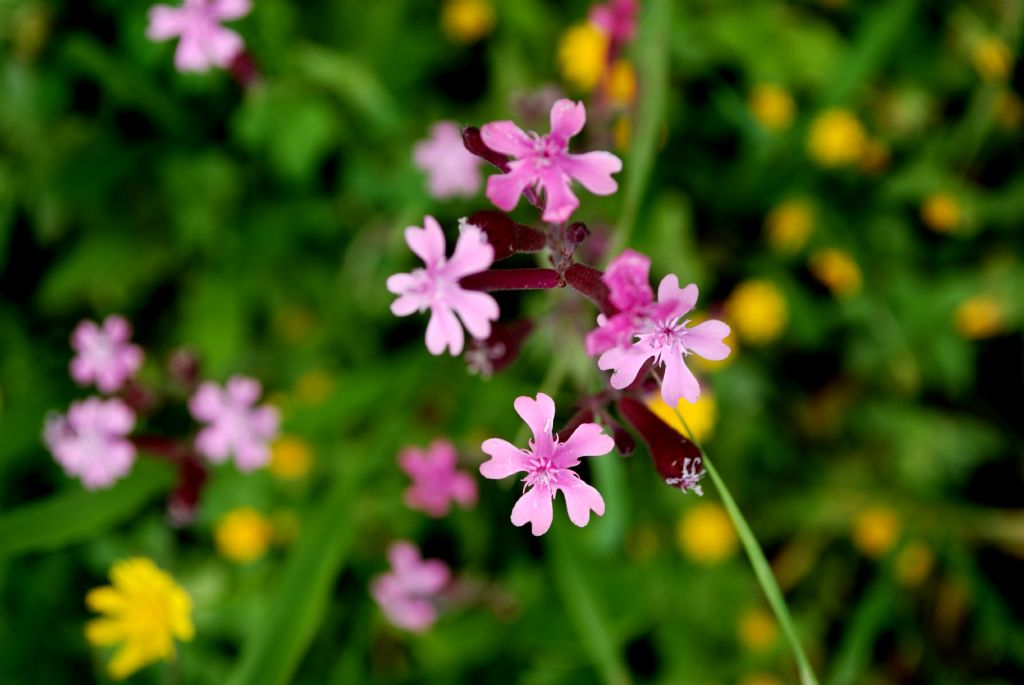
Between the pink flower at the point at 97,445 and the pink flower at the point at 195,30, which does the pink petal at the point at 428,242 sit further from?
the pink flower at the point at 97,445

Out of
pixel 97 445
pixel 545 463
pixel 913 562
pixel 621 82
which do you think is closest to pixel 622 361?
pixel 545 463

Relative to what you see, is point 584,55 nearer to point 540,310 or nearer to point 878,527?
point 540,310

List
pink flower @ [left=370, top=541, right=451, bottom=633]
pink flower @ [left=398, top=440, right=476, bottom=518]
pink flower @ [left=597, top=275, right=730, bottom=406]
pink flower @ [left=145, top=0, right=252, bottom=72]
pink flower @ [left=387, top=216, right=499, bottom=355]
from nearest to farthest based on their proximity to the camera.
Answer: pink flower @ [left=597, top=275, right=730, bottom=406] → pink flower @ [left=387, top=216, right=499, bottom=355] → pink flower @ [left=145, top=0, right=252, bottom=72] → pink flower @ [left=398, top=440, right=476, bottom=518] → pink flower @ [left=370, top=541, right=451, bottom=633]

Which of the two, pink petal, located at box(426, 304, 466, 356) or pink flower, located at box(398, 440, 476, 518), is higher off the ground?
pink flower, located at box(398, 440, 476, 518)

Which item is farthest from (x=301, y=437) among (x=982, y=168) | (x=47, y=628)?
(x=982, y=168)

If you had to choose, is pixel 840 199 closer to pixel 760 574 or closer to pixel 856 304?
pixel 856 304

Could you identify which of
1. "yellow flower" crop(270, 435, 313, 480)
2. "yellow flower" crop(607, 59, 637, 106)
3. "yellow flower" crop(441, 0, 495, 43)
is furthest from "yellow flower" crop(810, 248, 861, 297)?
"yellow flower" crop(270, 435, 313, 480)

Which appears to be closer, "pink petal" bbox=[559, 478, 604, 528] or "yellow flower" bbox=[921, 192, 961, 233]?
"pink petal" bbox=[559, 478, 604, 528]

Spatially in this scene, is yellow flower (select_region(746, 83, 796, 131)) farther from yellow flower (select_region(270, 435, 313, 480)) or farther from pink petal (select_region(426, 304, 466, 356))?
pink petal (select_region(426, 304, 466, 356))
